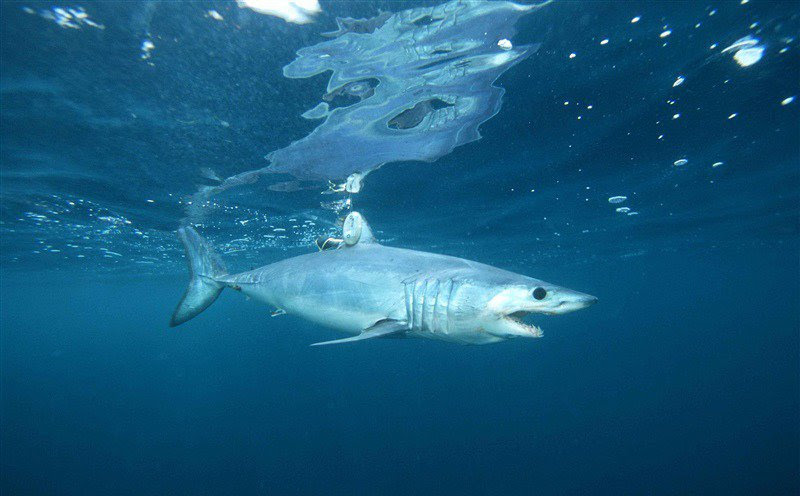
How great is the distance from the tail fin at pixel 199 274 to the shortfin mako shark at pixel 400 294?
0.30m

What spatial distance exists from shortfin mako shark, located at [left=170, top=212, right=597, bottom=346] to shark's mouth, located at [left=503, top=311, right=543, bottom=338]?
0.04ft

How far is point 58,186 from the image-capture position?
11.1 meters

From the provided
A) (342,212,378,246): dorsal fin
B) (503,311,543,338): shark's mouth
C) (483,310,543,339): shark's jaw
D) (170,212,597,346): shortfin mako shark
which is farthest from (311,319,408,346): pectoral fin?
(342,212,378,246): dorsal fin

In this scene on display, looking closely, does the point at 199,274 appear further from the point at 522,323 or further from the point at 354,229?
the point at 522,323

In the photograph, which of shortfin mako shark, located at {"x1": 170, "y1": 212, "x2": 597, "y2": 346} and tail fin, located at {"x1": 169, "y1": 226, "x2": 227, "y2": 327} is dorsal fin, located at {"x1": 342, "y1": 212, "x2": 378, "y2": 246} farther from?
tail fin, located at {"x1": 169, "y1": 226, "x2": 227, "y2": 327}

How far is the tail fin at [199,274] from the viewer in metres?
7.18

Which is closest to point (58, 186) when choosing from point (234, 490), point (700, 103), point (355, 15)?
point (355, 15)

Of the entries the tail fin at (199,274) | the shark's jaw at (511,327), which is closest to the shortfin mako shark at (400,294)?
the shark's jaw at (511,327)

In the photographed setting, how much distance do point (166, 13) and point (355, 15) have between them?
270cm

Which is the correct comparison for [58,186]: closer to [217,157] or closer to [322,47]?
[217,157]

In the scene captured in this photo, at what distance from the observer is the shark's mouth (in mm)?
3168

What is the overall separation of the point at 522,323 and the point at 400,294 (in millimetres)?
1495

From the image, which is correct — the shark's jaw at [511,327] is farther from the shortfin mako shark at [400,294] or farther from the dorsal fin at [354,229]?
the dorsal fin at [354,229]

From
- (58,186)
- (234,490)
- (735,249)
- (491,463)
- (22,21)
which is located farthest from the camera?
(735,249)
